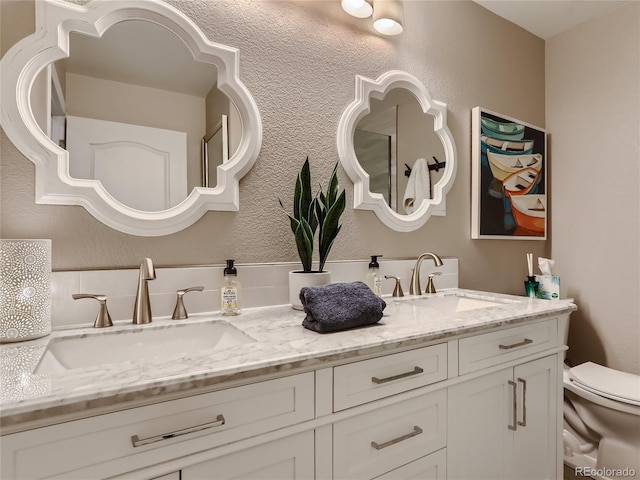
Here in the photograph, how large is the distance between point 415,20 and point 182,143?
4.49 ft

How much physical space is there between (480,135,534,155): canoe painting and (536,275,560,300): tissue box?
29.8 inches

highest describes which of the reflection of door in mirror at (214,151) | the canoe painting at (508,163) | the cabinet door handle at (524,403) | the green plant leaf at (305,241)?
the canoe painting at (508,163)

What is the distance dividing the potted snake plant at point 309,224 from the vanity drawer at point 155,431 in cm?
49

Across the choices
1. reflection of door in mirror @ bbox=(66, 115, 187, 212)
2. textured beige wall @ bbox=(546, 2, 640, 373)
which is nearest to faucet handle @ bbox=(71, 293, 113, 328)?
reflection of door in mirror @ bbox=(66, 115, 187, 212)

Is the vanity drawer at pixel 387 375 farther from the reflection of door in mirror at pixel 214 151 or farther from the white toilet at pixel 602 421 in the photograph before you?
the white toilet at pixel 602 421

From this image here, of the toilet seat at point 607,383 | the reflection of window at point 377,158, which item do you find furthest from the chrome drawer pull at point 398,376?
the toilet seat at point 607,383

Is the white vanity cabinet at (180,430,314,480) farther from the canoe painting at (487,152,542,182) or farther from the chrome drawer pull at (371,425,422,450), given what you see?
the canoe painting at (487,152,542,182)

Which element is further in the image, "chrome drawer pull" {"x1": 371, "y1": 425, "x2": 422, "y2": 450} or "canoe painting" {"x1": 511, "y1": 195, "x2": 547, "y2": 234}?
"canoe painting" {"x1": 511, "y1": 195, "x2": 547, "y2": 234}

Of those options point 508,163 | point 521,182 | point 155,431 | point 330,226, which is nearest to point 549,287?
point 521,182

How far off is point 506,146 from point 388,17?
1.06 m

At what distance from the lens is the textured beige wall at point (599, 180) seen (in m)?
2.10

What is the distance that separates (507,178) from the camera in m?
2.19

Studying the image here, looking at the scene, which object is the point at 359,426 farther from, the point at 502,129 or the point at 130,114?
the point at 502,129

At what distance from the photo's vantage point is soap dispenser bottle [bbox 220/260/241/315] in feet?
4.02
